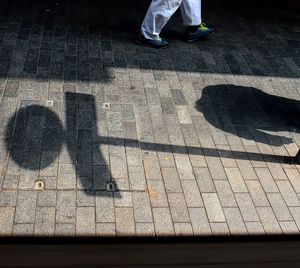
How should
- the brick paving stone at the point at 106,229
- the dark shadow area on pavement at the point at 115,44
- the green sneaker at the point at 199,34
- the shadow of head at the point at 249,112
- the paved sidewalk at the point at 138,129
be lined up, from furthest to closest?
the green sneaker at the point at 199,34, the dark shadow area on pavement at the point at 115,44, the shadow of head at the point at 249,112, the paved sidewalk at the point at 138,129, the brick paving stone at the point at 106,229

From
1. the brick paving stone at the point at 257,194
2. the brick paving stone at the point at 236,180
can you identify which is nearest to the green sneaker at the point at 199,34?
the brick paving stone at the point at 236,180

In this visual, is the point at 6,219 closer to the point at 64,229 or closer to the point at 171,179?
the point at 64,229

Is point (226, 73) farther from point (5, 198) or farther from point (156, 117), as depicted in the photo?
point (5, 198)

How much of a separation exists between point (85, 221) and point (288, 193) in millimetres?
1957

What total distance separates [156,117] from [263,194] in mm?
1446

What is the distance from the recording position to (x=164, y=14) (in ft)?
18.0

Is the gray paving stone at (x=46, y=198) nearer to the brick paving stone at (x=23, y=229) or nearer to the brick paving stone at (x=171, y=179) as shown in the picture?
the brick paving stone at (x=23, y=229)

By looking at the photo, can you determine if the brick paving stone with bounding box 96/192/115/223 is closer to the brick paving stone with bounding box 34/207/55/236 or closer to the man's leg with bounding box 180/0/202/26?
the brick paving stone with bounding box 34/207/55/236

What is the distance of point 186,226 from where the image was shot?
335cm

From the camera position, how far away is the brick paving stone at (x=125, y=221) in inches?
127

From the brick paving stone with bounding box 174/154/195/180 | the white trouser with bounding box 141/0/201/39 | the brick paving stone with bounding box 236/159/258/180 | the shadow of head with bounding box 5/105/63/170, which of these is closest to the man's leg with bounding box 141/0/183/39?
the white trouser with bounding box 141/0/201/39

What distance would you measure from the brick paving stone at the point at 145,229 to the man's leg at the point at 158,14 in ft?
10.6

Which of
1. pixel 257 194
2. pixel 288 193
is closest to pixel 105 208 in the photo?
pixel 257 194

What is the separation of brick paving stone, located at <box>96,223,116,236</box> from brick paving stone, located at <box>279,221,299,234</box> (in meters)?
1.49
